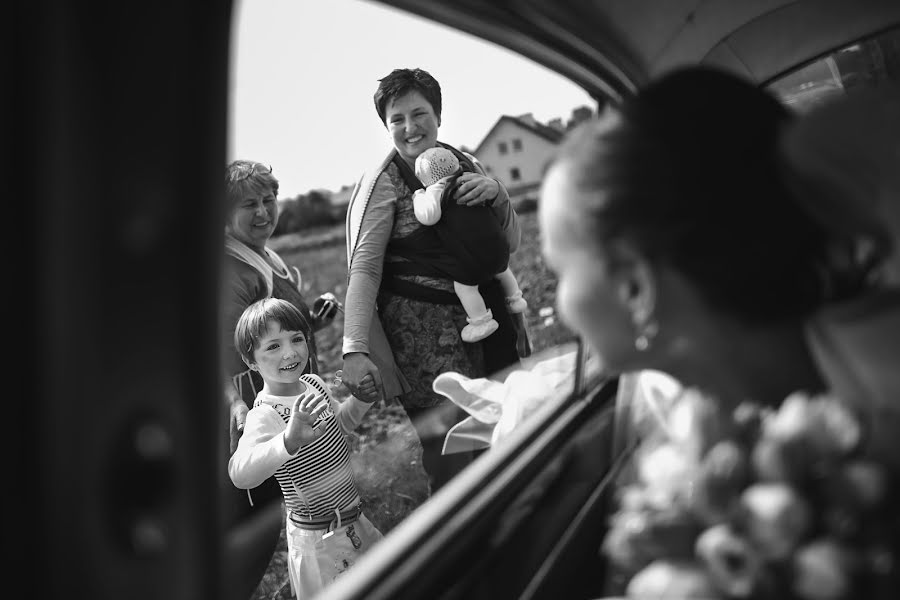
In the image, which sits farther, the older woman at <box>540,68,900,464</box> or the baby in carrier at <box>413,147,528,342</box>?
the baby in carrier at <box>413,147,528,342</box>

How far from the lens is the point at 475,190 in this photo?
302 cm

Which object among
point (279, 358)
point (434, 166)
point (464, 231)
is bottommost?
point (279, 358)

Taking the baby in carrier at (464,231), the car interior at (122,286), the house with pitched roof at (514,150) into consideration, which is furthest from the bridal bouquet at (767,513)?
the house with pitched roof at (514,150)

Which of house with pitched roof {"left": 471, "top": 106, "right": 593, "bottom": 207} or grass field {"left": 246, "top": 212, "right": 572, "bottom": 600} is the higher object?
house with pitched roof {"left": 471, "top": 106, "right": 593, "bottom": 207}

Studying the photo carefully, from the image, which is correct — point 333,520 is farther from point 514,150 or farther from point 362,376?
point 514,150

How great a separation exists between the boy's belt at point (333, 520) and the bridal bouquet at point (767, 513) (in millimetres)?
1733

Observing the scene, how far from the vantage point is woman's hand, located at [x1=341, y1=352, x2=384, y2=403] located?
114 inches

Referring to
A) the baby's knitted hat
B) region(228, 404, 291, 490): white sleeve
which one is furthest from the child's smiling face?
the baby's knitted hat

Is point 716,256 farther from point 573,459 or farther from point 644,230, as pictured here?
point 573,459

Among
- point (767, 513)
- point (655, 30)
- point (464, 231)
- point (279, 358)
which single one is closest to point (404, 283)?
point (464, 231)

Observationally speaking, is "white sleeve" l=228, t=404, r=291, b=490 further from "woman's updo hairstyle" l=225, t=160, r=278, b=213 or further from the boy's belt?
"woman's updo hairstyle" l=225, t=160, r=278, b=213

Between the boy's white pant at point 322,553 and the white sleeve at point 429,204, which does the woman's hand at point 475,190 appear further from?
the boy's white pant at point 322,553

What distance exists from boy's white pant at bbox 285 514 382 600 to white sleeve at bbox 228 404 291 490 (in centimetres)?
26

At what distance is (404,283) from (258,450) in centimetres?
79
